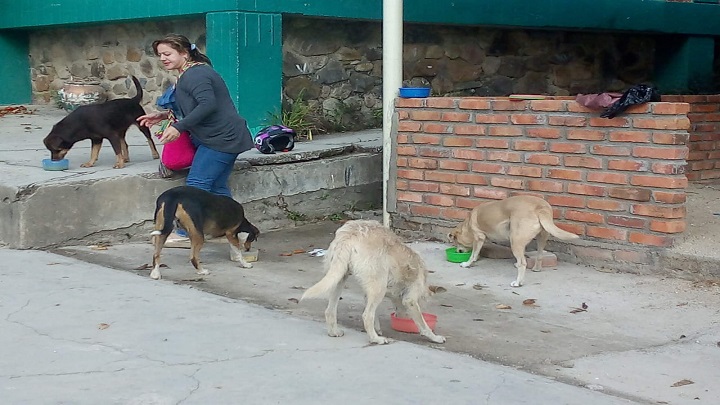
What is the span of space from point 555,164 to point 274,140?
299 centimetres

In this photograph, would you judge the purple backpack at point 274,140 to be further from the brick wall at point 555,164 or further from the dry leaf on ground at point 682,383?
the dry leaf on ground at point 682,383

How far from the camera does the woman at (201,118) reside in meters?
7.16

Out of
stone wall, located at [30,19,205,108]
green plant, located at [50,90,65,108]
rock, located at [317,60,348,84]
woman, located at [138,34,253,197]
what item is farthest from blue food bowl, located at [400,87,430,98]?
green plant, located at [50,90,65,108]

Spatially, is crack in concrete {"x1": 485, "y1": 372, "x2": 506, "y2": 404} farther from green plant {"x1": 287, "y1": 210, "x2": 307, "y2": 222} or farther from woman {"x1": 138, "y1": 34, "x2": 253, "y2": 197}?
green plant {"x1": 287, "y1": 210, "x2": 307, "y2": 222}

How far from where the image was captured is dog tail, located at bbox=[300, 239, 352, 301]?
475 cm

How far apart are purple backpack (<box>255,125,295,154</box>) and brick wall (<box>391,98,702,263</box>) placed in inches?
52.2

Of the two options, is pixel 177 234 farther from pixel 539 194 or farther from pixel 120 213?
pixel 539 194

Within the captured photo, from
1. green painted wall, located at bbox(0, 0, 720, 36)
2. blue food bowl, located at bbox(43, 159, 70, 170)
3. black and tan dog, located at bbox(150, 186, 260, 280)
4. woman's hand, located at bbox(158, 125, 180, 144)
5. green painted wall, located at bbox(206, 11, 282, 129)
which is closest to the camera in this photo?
black and tan dog, located at bbox(150, 186, 260, 280)

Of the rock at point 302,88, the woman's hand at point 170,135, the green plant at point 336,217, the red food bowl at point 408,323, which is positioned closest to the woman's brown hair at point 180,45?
the woman's hand at point 170,135

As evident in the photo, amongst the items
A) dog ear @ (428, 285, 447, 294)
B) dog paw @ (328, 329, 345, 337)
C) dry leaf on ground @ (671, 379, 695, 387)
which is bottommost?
dog ear @ (428, 285, 447, 294)

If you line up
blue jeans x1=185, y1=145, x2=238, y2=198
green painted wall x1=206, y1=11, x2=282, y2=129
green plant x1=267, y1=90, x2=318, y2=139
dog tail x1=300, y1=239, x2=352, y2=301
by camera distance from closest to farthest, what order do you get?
dog tail x1=300, y1=239, x2=352, y2=301 → blue jeans x1=185, y1=145, x2=238, y2=198 → green painted wall x1=206, y1=11, x2=282, y2=129 → green plant x1=267, y1=90, x2=318, y2=139

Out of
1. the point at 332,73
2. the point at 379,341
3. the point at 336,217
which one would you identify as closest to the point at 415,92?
the point at 336,217

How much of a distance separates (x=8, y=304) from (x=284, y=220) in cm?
363

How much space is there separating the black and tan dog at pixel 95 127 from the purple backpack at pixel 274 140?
50.0 inches
